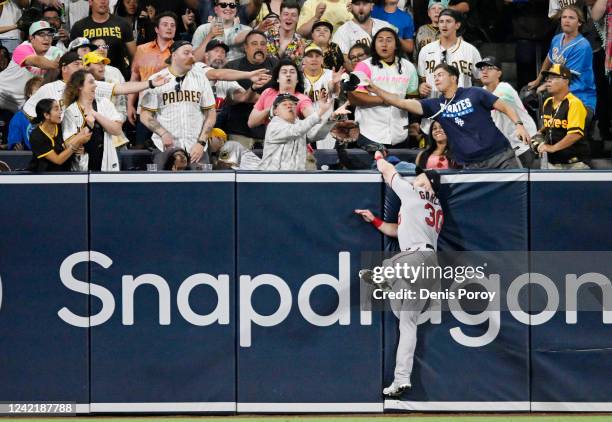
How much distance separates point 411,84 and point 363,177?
12.6 feet

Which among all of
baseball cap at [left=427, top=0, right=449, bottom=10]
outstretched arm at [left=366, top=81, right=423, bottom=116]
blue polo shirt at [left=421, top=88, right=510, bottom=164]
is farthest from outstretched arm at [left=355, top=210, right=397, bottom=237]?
baseball cap at [left=427, top=0, right=449, bottom=10]

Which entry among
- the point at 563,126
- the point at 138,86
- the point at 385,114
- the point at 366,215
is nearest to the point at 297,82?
the point at 385,114

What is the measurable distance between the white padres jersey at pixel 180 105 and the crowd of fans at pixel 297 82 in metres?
0.02

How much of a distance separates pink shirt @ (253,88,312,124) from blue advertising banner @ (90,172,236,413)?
7.69 ft

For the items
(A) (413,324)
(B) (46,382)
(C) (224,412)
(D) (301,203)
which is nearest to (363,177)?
(D) (301,203)

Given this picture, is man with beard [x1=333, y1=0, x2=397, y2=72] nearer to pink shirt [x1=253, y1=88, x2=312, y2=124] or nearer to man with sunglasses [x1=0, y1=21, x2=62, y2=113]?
pink shirt [x1=253, y1=88, x2=312, y2=124]

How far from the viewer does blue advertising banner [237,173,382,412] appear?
38.1 ft

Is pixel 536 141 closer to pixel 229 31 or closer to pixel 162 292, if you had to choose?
pixel 162 292

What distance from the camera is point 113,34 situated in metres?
16.1

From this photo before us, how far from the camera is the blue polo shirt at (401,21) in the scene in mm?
16953

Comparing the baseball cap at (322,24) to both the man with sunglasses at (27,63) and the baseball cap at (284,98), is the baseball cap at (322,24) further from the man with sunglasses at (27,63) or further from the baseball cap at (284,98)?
the man with sunglasses at (27,63)

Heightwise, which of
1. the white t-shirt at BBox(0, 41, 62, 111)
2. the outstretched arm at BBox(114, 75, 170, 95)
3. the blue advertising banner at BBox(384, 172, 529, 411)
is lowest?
the blue advertising banner at BBox(384, 172, 529, 411)

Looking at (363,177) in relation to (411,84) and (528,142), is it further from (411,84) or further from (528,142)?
(411,84)

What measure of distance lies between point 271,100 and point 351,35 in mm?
2802
